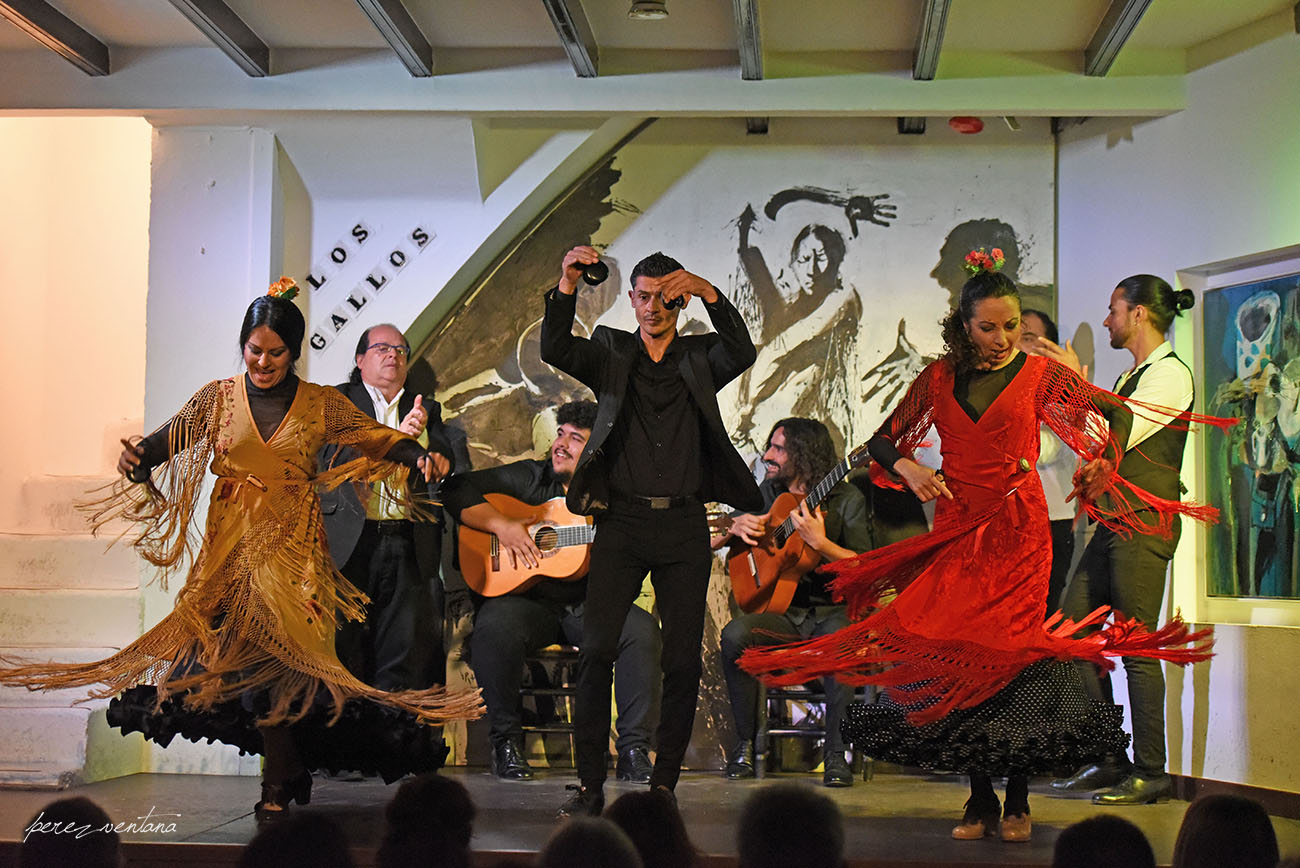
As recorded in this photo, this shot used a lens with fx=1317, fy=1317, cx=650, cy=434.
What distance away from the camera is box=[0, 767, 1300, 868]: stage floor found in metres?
3.68

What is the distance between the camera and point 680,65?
5.91 meters

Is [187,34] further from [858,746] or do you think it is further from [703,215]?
[858,746]

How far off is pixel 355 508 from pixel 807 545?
1.94 m

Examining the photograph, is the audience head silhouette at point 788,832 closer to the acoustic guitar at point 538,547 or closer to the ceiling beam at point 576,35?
the acoustic guitar at point 538,547

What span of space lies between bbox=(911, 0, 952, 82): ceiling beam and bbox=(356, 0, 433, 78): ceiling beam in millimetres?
2115

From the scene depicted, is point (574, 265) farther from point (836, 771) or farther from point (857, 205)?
point (857, 205)

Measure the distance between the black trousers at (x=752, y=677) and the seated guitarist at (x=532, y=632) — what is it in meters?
0.33

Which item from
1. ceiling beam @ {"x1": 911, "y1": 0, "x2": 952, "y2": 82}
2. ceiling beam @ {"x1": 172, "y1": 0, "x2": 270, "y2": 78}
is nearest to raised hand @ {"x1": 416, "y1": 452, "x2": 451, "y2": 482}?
ceiling beam @ {"x1": 172, "y1": 0, "x2": 270, "y2": 78}

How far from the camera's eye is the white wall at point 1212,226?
5.12 m

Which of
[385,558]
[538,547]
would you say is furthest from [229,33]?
[538,547]

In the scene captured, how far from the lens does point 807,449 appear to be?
19.6 feet

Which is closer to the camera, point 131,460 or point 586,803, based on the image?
point 586,803

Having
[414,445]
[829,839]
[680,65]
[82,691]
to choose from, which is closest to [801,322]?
[680,65]

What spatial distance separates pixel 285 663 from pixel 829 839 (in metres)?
2.12
